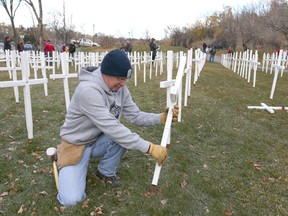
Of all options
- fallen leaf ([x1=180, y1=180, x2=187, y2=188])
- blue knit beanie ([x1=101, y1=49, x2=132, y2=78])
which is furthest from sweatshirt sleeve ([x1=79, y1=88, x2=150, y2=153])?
fallen leaf ([x1=180, y1=180, x2=187, y2=188])

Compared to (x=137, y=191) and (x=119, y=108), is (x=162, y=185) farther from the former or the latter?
(x=119, y=108)

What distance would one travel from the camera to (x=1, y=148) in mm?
4223

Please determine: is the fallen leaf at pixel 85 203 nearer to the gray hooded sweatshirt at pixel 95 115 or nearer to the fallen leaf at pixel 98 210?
the fallen leaf at pixel 98 210

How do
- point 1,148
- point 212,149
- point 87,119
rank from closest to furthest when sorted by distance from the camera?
1. point 87,119
2. point 1,148
3. point 212,149

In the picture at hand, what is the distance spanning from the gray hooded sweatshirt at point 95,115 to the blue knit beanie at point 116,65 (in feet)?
0.52

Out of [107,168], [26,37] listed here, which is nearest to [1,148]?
[107,168]

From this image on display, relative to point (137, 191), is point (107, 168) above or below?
above

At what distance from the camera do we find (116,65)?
274cm

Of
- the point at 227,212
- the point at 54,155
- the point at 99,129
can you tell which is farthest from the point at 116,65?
the point at 227,212

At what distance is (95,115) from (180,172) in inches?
64.3

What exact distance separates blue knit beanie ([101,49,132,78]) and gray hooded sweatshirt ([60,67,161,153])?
16 centimetres

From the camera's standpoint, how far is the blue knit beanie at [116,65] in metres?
2.73

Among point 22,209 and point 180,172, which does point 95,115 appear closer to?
point 22,209

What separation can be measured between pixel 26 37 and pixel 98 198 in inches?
2078
